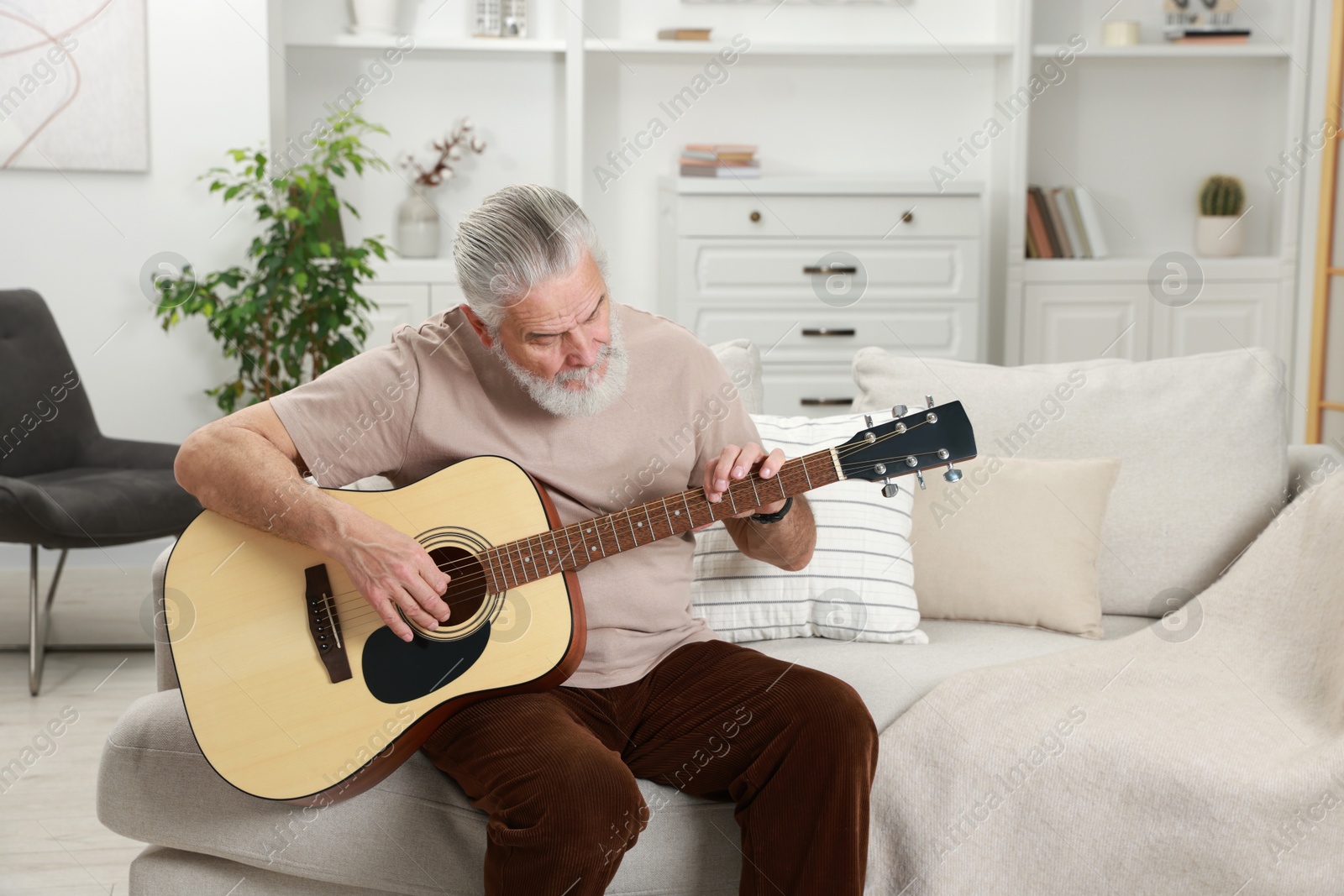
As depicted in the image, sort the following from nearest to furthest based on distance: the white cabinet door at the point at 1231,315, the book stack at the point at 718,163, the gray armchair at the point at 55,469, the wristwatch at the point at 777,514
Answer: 1. the wristwatch at the point at 777,514
2. the gray armchair at the point at 55,469
3. the book stack at the point at 718,163
4. the white cabinet door at the point at 1231,315

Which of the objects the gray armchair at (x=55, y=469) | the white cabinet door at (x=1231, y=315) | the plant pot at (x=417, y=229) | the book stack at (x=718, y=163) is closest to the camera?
the gray armchair at (x=55, y=469)

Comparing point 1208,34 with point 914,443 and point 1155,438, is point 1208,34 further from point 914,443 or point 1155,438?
point 914,443

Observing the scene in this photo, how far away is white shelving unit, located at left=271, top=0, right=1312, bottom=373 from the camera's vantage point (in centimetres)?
412

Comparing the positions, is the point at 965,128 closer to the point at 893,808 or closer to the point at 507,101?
the point at 507,101

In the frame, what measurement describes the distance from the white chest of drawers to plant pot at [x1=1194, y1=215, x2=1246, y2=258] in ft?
3.27

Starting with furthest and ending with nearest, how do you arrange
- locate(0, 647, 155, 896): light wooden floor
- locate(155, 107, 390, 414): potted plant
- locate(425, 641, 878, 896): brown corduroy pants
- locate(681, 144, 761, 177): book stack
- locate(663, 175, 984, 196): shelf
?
locate(681, 144, 761, 177): book stack
locate(663, 175, 984, 196): shelf
locate(155, 107, 390, 414): potted plant
locate(0, 647, 155, 896): light wooden floor
locate(425, 641, 878, 896): brown corduroy pants

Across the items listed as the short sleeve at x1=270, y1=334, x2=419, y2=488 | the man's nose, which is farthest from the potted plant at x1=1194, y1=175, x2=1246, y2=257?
the short sleeve at x1=270, y1=334, x2=419, y2=488

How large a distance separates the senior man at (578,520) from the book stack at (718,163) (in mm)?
2435

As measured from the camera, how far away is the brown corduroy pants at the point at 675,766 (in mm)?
1267

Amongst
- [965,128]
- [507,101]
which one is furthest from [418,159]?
[965,128]

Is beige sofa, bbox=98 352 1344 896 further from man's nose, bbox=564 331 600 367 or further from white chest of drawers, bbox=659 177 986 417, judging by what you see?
white chest of drawers, bbox=659 177 986 417

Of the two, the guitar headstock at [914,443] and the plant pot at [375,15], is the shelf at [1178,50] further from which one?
the guitar headstock at [914,443]

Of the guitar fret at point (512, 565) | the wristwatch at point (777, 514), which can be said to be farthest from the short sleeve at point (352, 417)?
the wristwatch at point (777, 514)

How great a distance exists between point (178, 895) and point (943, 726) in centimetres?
103
